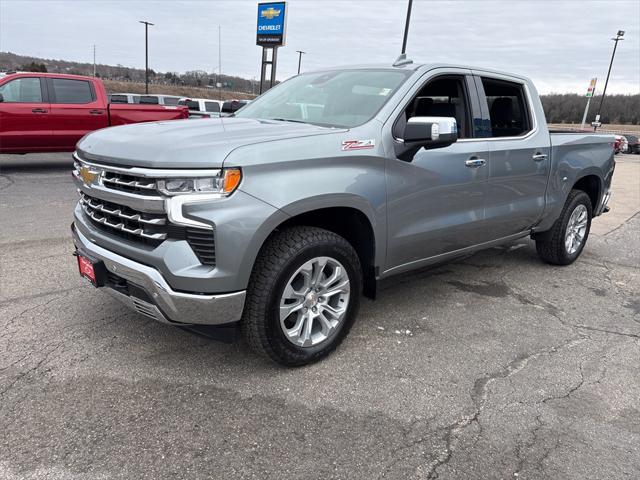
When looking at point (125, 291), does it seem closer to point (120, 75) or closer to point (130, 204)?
point (130, 204)

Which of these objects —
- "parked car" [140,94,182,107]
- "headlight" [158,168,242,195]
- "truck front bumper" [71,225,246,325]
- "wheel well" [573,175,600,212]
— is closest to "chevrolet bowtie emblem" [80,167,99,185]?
"truck front bumper" [71,225,246,325]

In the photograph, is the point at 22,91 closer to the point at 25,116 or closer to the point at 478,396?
the point at 25,116

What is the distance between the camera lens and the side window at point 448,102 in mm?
3906

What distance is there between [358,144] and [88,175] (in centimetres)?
161

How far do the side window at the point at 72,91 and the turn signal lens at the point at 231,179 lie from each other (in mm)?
9237

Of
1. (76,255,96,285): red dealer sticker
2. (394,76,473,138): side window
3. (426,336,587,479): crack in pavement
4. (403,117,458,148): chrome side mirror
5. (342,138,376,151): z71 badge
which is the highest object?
(394,76,473,138): side window

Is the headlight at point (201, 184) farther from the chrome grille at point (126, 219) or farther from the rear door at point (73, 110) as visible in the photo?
the rear door at point (73, 110)

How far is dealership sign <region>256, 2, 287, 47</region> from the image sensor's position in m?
17.0

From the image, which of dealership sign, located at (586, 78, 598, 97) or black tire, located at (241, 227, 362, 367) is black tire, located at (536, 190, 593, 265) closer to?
black tire, located at (241, 227, 362, 367)

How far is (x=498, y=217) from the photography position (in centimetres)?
433

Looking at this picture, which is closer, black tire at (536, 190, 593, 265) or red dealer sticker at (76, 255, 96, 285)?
red dealer sticker at (76, 255, 96, 285)

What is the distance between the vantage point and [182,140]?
2.72 m

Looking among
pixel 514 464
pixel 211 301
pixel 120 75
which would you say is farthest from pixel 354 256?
pixel 120 75

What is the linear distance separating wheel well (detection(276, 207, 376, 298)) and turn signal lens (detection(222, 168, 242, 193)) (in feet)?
1.74
